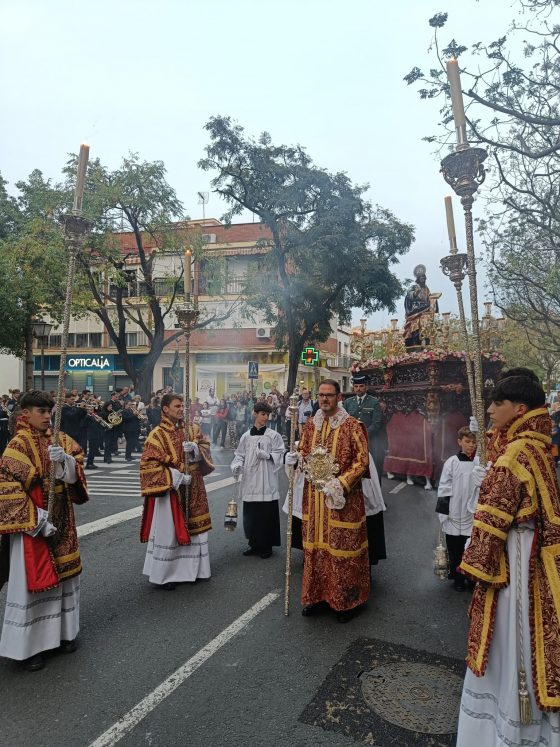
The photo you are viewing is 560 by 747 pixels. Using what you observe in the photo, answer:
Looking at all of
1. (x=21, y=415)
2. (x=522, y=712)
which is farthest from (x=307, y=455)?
(x=522, y=712)

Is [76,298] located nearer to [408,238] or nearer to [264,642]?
[408,238]

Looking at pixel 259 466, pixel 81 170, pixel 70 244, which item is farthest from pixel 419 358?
pixel 81 170

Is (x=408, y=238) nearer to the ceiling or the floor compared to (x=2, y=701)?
nearer to the ceiling

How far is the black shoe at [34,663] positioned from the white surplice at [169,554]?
63.1 inches

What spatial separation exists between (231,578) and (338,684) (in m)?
2.31

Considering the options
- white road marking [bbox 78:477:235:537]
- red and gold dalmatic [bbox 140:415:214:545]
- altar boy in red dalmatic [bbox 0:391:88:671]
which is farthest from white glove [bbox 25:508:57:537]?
white road marking [bbox 78:477:235:537]

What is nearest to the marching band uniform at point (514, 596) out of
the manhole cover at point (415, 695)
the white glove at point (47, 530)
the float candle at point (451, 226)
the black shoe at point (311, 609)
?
the manhole cover at point (415, 695)

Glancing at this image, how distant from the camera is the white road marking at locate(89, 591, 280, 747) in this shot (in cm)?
305

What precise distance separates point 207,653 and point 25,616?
1.28 m

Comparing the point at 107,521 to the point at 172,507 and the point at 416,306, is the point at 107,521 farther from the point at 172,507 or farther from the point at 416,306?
the point at 416,306

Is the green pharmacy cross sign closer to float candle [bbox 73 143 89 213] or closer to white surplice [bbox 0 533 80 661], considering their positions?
float candle [bbox 73 143 89 213]

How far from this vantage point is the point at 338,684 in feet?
11.7

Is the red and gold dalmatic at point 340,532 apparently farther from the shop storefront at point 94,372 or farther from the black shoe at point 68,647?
the shop storefront at point 94,372

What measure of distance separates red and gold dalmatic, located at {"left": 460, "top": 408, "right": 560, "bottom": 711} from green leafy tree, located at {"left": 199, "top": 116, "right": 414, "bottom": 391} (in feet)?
55.9
